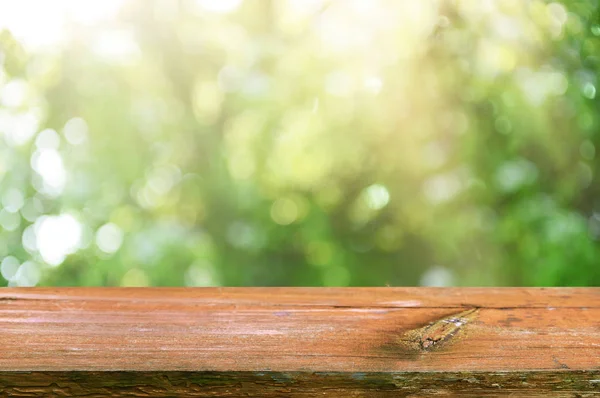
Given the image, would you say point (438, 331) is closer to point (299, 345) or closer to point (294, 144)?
point (299, 345)

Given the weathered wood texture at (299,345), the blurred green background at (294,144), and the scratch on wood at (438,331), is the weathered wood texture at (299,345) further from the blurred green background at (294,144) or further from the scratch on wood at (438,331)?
the blurred green background at (294,144)

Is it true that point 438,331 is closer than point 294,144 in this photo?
Yes

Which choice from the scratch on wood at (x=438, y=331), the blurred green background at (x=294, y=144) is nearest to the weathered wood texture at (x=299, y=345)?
the scratch on wood at (x=438, y=331)

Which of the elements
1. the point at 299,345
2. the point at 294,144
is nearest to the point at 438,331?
the point at 299,345

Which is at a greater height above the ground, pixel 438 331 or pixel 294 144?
pixel 294 144

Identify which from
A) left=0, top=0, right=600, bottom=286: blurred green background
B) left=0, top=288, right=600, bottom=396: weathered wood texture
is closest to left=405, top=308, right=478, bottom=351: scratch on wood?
left=0, top=288, right=600, bottom=396: weathered wood texture

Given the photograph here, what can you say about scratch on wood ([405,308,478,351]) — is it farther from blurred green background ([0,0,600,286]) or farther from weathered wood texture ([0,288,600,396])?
blurred green background ([0,0,600,286])
